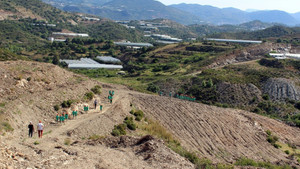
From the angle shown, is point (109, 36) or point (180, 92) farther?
point (109, 36)

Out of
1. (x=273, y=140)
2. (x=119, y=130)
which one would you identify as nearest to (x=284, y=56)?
(x=273, y=140)

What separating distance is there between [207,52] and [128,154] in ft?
230

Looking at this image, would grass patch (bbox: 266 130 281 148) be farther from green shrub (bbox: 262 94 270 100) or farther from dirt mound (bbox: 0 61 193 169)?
green shrub (bbox: 262 94 270 100)

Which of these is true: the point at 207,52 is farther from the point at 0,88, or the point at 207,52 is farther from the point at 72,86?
the point at 0,88

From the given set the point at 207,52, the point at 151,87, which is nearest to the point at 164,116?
the point at 151,87

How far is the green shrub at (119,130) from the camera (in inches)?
779

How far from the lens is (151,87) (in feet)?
157

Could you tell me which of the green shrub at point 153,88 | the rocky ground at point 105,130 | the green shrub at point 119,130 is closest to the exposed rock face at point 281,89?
the rocky ground at point 105,130

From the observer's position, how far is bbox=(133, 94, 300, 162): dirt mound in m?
23.2

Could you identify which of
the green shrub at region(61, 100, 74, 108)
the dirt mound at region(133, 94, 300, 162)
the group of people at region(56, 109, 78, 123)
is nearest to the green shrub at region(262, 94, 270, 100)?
the dirt mound at region(133, 94, 300, 162)

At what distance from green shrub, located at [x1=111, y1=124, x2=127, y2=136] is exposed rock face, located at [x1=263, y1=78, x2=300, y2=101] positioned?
3093 centimetres

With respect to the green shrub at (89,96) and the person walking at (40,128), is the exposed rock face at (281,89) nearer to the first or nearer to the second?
the green shrub at (89,96)

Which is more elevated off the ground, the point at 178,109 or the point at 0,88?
the point at 0,88

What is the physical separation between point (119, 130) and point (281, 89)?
113 ft
